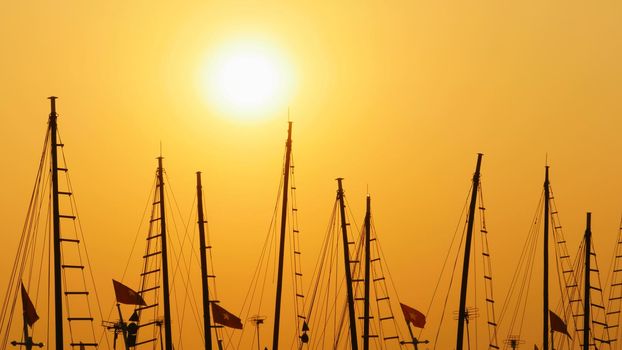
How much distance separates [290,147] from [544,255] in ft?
87.8

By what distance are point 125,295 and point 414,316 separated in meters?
25.6

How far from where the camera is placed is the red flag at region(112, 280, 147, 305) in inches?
4385

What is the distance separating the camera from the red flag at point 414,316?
124m

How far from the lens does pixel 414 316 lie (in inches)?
4904

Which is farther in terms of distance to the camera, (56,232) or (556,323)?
(556,323)

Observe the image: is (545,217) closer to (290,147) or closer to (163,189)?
(290,147)

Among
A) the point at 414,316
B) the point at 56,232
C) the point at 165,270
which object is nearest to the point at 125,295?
the point at 165,270

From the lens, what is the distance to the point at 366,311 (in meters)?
121

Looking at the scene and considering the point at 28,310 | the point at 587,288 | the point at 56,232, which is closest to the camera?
the point at 56,232

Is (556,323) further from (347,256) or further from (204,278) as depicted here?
(204,278)

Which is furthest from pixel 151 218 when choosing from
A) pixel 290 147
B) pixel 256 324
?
pixel 256 324

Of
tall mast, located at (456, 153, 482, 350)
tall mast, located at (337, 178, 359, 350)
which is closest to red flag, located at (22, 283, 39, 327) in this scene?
tall mast, located at (337, 178, 359, 350)

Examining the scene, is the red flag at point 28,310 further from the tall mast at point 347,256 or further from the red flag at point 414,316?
the red flag at point 414,316

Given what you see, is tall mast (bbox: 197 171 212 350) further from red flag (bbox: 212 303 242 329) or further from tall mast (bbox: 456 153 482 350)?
tall mast (bbox: 456 153 482 350)
